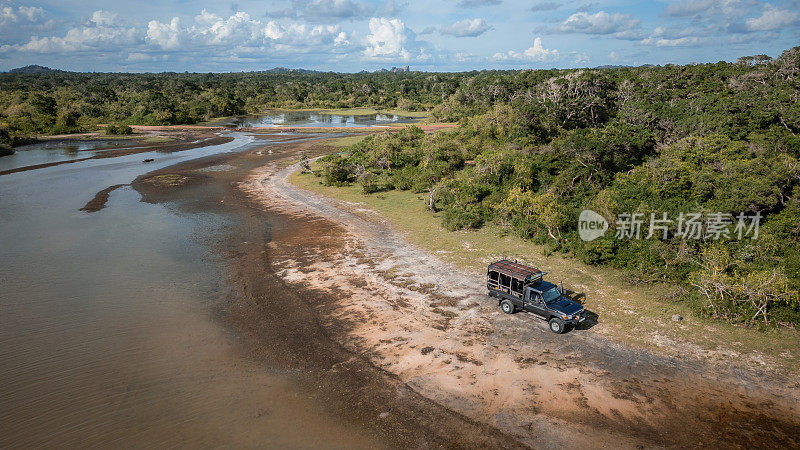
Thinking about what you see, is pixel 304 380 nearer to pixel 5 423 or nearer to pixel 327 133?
pixel 5 423

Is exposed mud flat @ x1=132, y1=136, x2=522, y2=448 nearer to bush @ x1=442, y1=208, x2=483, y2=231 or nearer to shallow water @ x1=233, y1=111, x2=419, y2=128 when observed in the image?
bush @ x1=442, y1=208, x2=483, y2=231

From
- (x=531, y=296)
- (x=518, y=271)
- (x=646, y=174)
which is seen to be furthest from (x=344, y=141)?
(x=531, y=296)

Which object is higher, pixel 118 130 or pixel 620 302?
pixel 118 130

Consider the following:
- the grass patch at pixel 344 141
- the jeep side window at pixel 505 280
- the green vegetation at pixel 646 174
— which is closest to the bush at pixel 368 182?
the green vegetation at pixel 646 174

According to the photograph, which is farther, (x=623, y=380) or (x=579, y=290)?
(x=579, y=290)

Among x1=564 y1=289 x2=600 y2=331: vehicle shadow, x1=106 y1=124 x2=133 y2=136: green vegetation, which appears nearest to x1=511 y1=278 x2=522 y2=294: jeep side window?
x1=564 y1=289 x2=600 y2=331: vehicle shadow

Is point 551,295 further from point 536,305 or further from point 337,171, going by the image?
point 337,171

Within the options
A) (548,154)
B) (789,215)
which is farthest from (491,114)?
(789,215)
